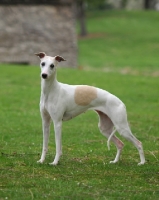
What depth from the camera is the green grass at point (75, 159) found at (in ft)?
25.1

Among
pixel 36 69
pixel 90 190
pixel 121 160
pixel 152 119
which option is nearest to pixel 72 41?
pixel 36 69

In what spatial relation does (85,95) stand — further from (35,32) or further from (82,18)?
(82,18)

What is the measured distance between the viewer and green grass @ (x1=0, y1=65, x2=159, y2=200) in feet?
25.1

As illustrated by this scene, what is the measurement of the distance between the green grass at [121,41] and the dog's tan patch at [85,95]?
Answer: 25859 millimetres

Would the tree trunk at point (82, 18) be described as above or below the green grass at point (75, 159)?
below

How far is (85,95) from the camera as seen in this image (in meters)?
9.31

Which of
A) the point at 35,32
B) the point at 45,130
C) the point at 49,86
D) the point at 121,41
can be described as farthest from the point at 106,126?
the point at 121,41

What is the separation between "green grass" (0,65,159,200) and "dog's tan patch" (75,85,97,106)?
0.98 m

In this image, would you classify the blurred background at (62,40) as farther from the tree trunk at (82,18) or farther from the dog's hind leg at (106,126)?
the dog's hind leg at (106,126)

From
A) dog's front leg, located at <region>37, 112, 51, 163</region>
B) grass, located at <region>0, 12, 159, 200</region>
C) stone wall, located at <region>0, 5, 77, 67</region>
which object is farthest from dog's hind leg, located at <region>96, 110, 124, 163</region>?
stone wall, located at <region>0, 5, 77, 67</region>

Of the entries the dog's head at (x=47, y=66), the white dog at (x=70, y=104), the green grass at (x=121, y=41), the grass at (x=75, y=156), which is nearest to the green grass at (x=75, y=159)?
the grass at (x=75, y=156)

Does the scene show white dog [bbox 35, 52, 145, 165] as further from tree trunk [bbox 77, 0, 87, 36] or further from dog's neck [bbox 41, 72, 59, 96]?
tree trunk [bbox 77, 0, 87, 36]

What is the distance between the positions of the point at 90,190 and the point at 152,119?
832 centimetres

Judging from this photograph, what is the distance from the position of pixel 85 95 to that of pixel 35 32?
22.7m
